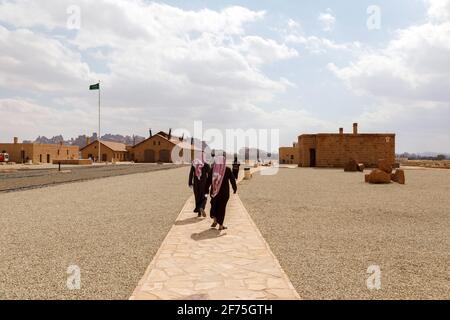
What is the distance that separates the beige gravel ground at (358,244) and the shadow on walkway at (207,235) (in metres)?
0.97

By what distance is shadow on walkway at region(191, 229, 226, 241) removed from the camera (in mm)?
6750

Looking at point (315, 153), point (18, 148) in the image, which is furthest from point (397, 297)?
point (18, 148)

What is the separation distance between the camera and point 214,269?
4809mm

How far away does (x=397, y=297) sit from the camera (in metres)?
4.09

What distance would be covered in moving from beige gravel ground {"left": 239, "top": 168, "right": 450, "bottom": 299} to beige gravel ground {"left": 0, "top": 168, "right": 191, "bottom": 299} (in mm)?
2298

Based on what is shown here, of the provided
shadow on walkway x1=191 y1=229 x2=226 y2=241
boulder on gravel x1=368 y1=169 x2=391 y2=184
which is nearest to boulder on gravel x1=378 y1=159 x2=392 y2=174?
boulder on gravel x1=368 y1=169 x2=391 y2=184

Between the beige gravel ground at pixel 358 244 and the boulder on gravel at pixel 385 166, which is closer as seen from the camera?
the beige gravel ground at pixel 358 244

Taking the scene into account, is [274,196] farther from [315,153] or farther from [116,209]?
[315,153]

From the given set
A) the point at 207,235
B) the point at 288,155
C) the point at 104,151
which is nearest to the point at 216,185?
the point at 207,235

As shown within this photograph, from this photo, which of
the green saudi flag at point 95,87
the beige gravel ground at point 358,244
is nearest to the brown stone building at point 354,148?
the beige gravel ground at point 358,244

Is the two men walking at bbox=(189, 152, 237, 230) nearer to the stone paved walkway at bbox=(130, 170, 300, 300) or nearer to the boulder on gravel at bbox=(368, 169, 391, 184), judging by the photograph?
the stone paved walkway at bbox=(130, 170, 300, 300)

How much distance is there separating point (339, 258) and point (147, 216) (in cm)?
537

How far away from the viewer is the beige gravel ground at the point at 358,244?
4.41m

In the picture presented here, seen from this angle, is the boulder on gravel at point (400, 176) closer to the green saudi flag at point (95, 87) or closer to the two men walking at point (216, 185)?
the two men walking at point (216, 185)
